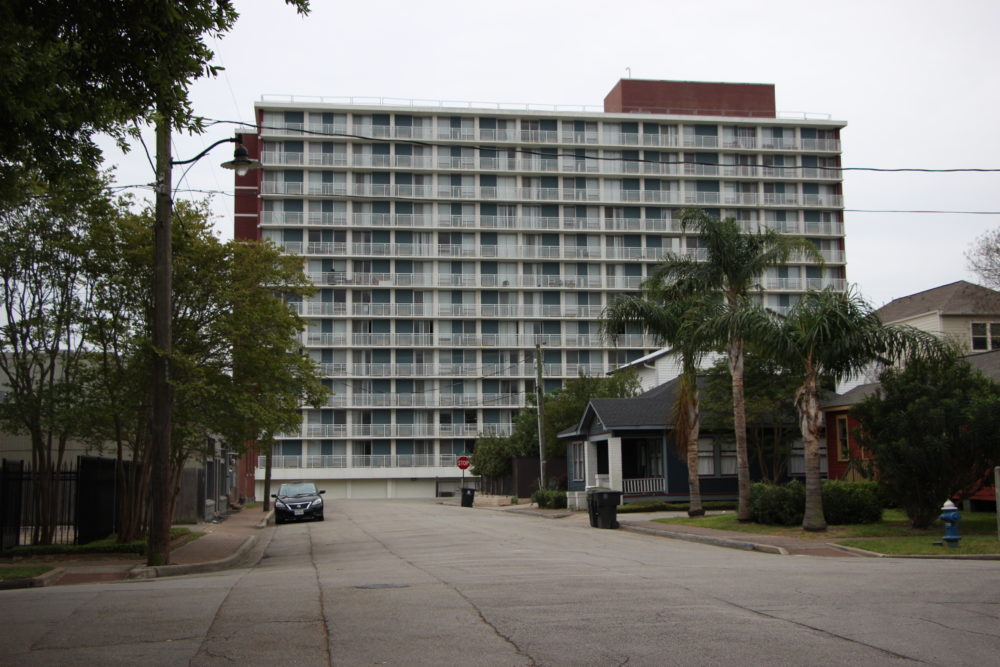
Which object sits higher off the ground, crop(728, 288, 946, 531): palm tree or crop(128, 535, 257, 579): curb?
crop(728, 288, 946, 531): palm tree

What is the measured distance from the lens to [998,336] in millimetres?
46625

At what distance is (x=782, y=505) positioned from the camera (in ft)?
82.9

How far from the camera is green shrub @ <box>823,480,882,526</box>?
24.3 m

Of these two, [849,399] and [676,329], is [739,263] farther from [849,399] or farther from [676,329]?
[849,399]

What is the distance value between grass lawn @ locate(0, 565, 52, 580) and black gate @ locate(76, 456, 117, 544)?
13.6 feet

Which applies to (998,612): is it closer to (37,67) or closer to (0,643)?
Answer: (0,643)

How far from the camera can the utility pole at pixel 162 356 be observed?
17.8 meters

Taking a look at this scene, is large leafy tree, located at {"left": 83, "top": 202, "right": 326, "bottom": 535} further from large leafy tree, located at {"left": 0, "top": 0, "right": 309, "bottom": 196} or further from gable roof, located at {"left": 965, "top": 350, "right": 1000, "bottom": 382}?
gable roof, located at {"left": 965, "top": 350, "right": 1000, "bottom": 382}

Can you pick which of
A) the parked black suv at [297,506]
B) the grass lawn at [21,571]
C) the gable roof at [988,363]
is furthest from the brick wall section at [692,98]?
the grass lawn at [21,571]

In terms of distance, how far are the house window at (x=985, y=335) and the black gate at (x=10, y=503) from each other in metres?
41.7

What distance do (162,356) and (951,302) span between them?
41032 millimetres

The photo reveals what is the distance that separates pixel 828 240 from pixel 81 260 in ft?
257

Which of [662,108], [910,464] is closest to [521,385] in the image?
[662,108]

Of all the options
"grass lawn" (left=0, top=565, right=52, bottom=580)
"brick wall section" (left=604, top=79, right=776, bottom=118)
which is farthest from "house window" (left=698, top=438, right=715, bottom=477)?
"brick wall section" (left=604, top=79, right=776, bottom=118)
